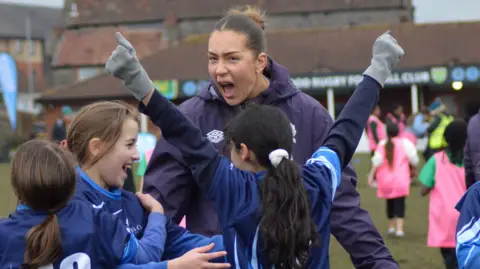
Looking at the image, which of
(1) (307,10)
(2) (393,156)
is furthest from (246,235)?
(1) (307,10)

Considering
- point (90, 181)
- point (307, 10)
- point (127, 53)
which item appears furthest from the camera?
point (307, 10)

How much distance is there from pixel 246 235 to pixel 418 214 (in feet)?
33.7

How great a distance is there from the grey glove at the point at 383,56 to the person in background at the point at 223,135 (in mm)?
473

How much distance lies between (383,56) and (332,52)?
3398cm

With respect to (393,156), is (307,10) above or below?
above

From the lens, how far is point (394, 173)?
35.6 ft

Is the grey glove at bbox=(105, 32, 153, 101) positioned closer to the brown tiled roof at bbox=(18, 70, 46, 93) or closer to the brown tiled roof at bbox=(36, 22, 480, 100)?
the brown tiled roof at bbox=(36, 22, 480, 100)

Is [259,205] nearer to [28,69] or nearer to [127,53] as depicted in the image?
[127,53]

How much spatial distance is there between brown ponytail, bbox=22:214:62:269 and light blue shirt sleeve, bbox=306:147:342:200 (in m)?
1.04

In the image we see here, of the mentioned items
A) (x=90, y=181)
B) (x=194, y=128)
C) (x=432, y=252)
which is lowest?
(x=432, y=252)

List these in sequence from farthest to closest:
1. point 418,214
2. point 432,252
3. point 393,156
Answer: point 418,214, point 393,156, point 432,252

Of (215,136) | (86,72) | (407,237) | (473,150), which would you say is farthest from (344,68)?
(215,136)

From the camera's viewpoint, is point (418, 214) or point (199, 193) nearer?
point (199, 193)

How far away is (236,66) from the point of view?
11.6 feet
